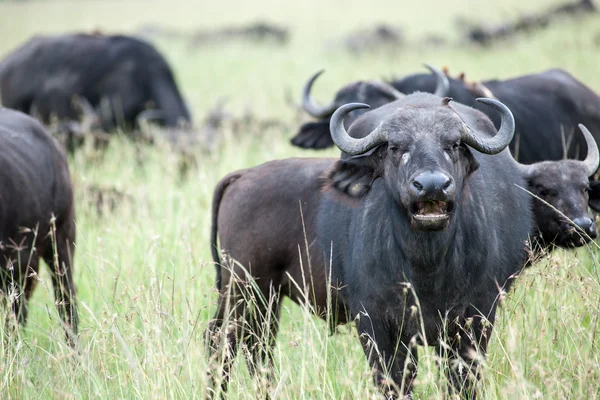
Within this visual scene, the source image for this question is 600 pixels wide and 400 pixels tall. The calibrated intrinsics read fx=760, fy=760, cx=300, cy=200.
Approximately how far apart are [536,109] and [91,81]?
6.92 metres

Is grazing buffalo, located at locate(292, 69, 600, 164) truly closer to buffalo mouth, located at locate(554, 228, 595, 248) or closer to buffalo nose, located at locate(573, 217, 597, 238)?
buffalo mouth, located at locate(554, 228, 595, 248)

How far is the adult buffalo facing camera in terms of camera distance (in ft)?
10.7

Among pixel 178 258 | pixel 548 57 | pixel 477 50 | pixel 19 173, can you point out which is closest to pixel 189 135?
pixel 178 258

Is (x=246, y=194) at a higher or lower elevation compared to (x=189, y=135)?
higher

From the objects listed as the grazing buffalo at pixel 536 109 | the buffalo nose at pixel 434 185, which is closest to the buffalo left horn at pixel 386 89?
the grazing buffalo at pixel 536 109

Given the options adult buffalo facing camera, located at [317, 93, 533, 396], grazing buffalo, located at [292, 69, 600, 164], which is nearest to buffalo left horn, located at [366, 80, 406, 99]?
grazing buffalo, located at [292, 69, 600, 164]

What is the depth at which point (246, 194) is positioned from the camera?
4.16m

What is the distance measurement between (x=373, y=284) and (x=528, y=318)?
1019mm

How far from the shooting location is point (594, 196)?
4320 mm

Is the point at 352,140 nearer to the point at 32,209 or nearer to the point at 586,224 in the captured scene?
the point at 586,224

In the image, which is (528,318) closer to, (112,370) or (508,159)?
(508,159)

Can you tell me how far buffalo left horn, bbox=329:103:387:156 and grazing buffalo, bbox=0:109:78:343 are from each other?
1.90 metres

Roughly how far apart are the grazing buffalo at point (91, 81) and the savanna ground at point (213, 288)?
1.34m

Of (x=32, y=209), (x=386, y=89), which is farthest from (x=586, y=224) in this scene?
(x=32, y=209)
